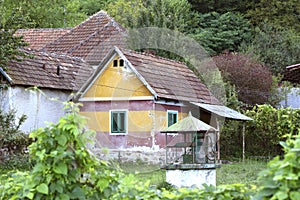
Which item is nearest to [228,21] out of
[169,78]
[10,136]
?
[169,78]

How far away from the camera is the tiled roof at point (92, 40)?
30.4 metres

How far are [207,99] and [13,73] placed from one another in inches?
317

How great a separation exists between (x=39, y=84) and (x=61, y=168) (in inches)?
725

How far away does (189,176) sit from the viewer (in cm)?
1445

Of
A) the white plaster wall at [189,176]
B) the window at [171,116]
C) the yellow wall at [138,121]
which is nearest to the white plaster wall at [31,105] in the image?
the yellow wall at [138,121]

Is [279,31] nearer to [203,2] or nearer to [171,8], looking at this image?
[203,2]

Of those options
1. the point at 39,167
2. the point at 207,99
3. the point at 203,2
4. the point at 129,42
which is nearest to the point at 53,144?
the point at 39,167

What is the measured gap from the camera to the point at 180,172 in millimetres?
14438

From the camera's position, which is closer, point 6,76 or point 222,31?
point 6,76

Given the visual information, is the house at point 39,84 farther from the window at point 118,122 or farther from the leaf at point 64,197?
the leaf at point 64,197

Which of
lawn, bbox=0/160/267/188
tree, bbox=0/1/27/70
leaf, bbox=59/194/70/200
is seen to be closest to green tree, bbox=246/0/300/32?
lawn, bbox=0/160/267/188

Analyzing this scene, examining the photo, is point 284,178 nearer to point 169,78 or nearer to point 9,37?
point 9,37

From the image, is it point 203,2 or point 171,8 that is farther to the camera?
point 203,2

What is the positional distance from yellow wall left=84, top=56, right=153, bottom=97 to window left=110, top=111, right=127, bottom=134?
2.26 feet
